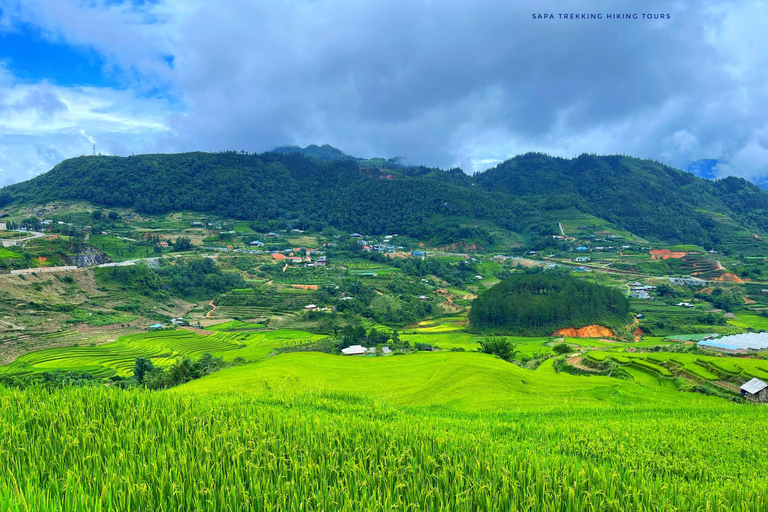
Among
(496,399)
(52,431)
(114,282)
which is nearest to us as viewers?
(52,431)

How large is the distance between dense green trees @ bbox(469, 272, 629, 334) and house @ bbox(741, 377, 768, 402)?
3293 cm

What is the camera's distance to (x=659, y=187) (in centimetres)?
12550

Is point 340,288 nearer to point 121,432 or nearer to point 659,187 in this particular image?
point 121,432

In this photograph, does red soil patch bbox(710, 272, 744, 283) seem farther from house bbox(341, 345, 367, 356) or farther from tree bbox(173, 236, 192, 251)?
tree bbox(173, 236, 192, 251)

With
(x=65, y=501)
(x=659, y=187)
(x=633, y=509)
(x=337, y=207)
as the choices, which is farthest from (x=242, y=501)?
(x=659, y=187)

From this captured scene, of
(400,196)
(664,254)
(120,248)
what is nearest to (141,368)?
(120,248)

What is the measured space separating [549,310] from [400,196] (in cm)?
8248

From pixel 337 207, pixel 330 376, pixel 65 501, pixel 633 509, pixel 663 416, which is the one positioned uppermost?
pixel 337 207

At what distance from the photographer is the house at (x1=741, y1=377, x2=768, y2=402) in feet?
48.4

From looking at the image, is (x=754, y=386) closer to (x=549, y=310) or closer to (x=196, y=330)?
(x=549, y=310)

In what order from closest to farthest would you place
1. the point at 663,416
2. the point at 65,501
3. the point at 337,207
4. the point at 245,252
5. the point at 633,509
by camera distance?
the point at 65,501 < the point at 633,509 < the point at 663,416 < the point at 245,252 < the point at 337,207

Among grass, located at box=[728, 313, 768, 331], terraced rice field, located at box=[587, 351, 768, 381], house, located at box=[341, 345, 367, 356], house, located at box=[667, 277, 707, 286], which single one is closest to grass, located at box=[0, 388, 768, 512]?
terraced rice field, located at box=[587, 351, 768, 381]

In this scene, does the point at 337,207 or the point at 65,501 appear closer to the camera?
the point at 65,501

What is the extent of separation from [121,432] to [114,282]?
55.6m
